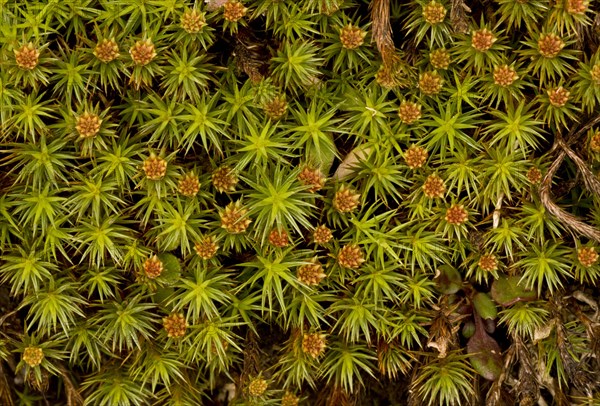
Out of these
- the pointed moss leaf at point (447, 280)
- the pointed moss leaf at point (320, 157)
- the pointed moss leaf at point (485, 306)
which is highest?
Result: the pointed moss leaf at point (320, 157)

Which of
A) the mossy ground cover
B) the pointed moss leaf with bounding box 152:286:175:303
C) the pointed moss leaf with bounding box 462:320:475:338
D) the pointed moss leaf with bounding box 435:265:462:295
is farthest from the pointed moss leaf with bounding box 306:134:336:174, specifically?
the pointed moss leaf with bounding box 462:320:475:338

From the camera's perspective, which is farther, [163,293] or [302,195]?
[163,293]

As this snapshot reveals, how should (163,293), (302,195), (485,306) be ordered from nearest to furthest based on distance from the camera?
(302,195), (163,293), (485,306)

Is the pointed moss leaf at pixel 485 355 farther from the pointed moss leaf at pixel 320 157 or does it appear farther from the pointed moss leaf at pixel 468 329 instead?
the pointed moss leaf at pixel 320 157

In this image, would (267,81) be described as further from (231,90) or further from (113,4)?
(113,4)

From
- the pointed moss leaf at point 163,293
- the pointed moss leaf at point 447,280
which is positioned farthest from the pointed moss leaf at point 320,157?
the pointed moss leaf at point 163,293

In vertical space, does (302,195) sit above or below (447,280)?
above

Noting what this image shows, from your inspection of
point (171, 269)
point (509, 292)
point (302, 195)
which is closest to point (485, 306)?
point (509, 292)

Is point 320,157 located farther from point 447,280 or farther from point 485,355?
point 485,355
